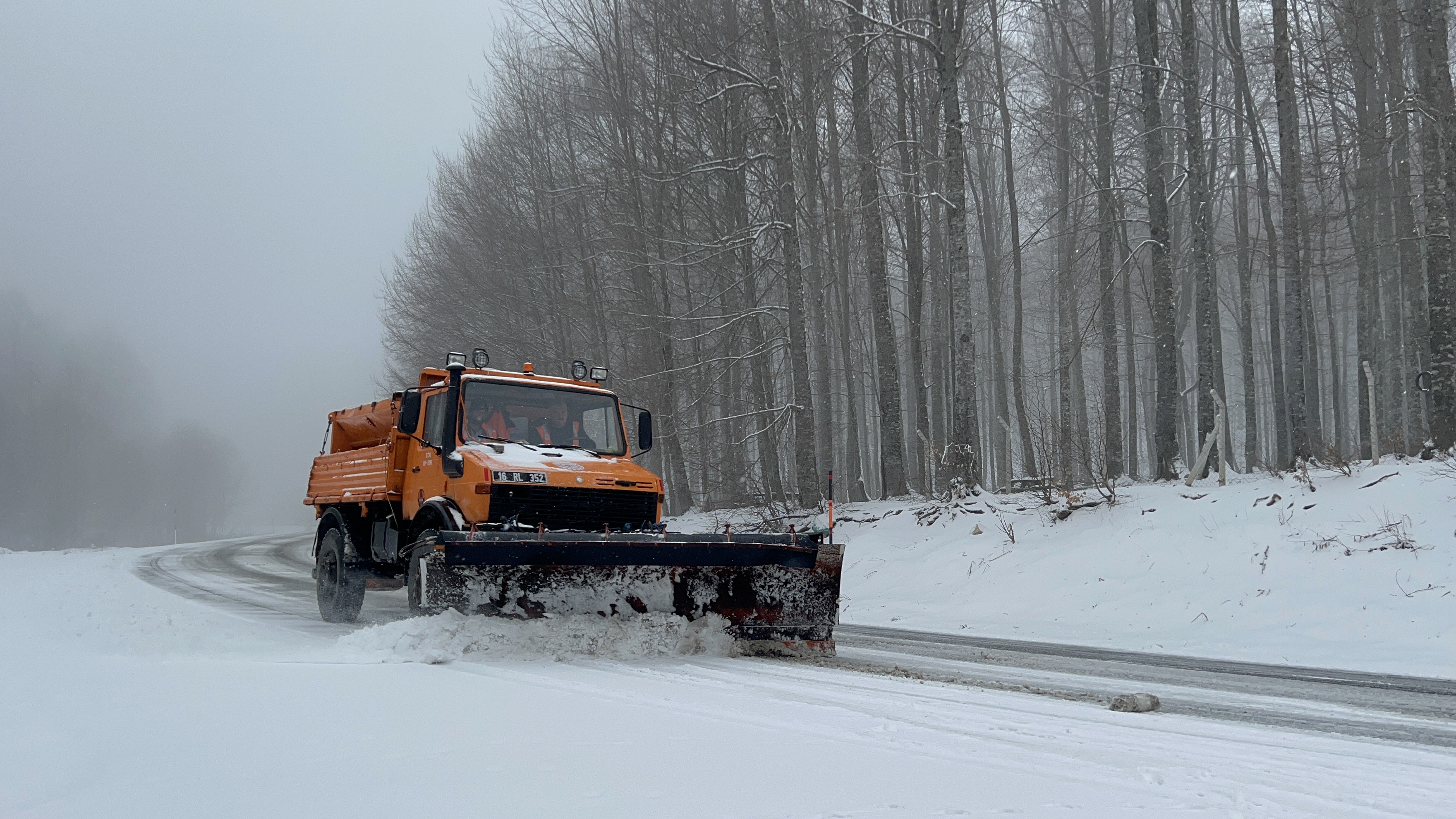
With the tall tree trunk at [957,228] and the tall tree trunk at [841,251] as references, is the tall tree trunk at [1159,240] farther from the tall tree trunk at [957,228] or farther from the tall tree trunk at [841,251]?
the tall tree trunk at [841,251]

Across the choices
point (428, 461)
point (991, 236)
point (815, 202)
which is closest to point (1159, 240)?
point (815, 202)

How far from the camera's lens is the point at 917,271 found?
20.3 m

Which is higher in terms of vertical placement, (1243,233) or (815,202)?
(1243,233)

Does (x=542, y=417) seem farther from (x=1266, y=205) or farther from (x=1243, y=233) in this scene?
(x=1243, y=233)

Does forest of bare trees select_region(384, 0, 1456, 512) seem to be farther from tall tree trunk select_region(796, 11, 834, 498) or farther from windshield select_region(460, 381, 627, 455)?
windshield select_region(460, 381, 627, 455)

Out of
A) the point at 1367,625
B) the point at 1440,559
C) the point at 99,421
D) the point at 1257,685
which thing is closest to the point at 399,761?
the point at 1257,685

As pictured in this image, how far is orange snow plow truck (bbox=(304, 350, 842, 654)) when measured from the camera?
7316 mm

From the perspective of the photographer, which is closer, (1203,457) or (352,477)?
(352,477)

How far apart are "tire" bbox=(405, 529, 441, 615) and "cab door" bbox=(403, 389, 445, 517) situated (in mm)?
918

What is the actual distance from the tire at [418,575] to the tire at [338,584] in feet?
9.09

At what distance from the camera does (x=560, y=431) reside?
925 centimetres

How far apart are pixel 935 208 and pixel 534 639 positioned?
759 inches

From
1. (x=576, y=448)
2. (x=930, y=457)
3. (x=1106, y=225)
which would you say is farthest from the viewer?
(x=1106, y=225)

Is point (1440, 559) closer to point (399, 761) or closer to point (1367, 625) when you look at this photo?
point (1367, 625)
